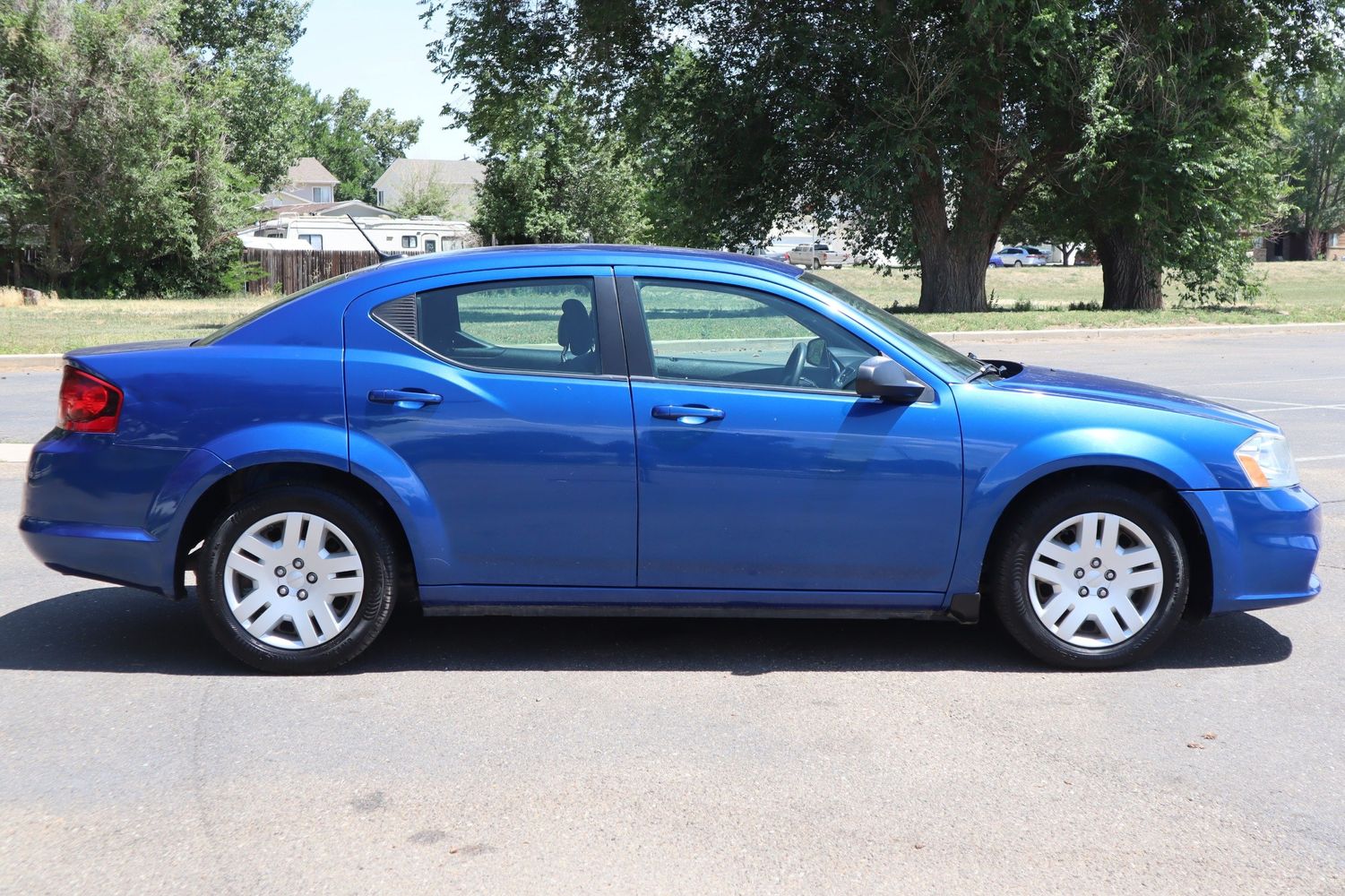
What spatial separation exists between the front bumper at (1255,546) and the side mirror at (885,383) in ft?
3.67

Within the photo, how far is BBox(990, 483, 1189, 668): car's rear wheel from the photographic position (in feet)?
16.2

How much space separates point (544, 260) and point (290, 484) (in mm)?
1282

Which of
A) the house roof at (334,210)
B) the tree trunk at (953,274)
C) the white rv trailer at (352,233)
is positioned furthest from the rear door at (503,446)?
the house roof at (334,210)

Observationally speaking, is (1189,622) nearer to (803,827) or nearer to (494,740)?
(803,827)

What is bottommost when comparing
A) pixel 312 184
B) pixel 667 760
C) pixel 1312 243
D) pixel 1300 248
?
pixel 667 760

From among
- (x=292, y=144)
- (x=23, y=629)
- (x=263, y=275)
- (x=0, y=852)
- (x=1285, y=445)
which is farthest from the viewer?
A: (x=292, y=144)

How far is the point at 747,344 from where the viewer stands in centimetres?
523

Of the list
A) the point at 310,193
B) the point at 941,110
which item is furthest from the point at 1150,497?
the point at 310,193

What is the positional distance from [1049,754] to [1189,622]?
5.45ft

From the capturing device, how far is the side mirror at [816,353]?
507cm

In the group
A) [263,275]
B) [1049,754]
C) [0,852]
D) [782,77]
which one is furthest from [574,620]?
[263,275]

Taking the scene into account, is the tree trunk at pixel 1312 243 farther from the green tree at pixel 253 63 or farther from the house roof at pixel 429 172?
the green tree at pixel 253 63

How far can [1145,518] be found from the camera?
4.94 metres

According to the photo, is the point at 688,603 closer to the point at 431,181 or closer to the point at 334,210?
the point at 334,210
